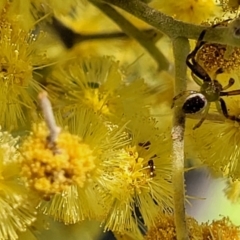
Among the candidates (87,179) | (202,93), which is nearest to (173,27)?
(202,93)

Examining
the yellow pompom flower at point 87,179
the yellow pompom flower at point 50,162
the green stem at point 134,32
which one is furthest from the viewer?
the green stem at point 134,32

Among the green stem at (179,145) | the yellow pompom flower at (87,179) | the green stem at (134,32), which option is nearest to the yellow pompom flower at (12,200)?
the yellow pompom flower at (87,179)

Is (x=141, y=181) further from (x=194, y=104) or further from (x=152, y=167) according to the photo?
(x=194, y=104)

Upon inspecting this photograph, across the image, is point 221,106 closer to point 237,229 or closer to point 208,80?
point 208,80

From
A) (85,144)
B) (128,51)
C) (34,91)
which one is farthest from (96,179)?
(128,51)

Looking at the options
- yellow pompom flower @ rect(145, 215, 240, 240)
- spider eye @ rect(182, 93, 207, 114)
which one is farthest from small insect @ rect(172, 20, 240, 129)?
yellow pompom flower @ rect(145, 215, 240, 240)

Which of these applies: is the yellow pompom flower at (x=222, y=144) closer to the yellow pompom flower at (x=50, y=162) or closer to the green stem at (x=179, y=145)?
the green stem at (x=179, y=145)

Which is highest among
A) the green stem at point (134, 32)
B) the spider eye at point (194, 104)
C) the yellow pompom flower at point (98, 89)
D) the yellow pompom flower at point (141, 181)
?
the green stem at point (134, 32)
